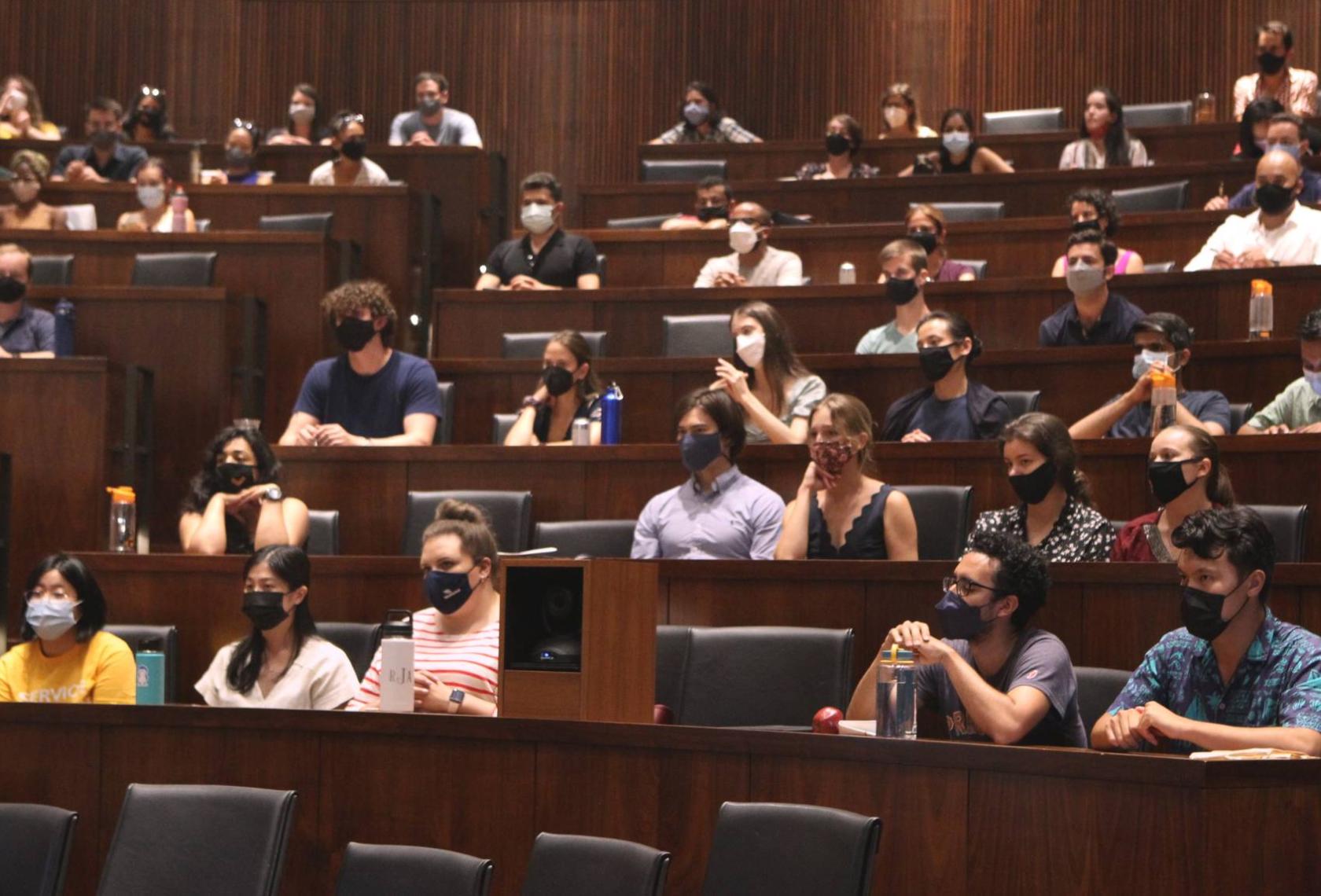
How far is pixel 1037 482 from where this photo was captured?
3541mm

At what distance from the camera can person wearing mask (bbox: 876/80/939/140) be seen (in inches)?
294

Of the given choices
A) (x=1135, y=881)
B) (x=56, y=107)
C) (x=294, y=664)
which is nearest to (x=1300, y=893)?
(x=1135, y=881)

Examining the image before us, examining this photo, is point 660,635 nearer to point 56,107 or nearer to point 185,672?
point 185,672

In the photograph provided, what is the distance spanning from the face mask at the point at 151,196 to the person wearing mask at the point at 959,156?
8.63ft

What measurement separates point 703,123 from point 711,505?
4149mm

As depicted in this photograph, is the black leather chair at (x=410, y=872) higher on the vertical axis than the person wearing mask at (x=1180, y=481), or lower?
lower

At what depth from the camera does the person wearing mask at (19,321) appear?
209 inches

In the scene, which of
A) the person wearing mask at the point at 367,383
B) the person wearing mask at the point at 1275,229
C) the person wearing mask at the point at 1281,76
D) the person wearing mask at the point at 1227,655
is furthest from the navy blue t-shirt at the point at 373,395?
the person wearing mask at the point at 1281,76

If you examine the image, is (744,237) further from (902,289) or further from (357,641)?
(357,641)

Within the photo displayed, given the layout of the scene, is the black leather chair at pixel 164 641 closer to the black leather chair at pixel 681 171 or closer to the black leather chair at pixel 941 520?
the black leather chair at pixel 941 520

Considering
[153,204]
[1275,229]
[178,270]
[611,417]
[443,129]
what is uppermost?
[443,129]

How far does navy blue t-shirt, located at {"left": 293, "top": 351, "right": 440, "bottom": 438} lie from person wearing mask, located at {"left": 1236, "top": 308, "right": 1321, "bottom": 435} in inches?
79.5

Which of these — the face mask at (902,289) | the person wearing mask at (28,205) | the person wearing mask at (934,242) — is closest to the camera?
the face mask at (902,289)

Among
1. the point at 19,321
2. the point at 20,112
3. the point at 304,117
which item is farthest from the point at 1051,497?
the point at 20,112
